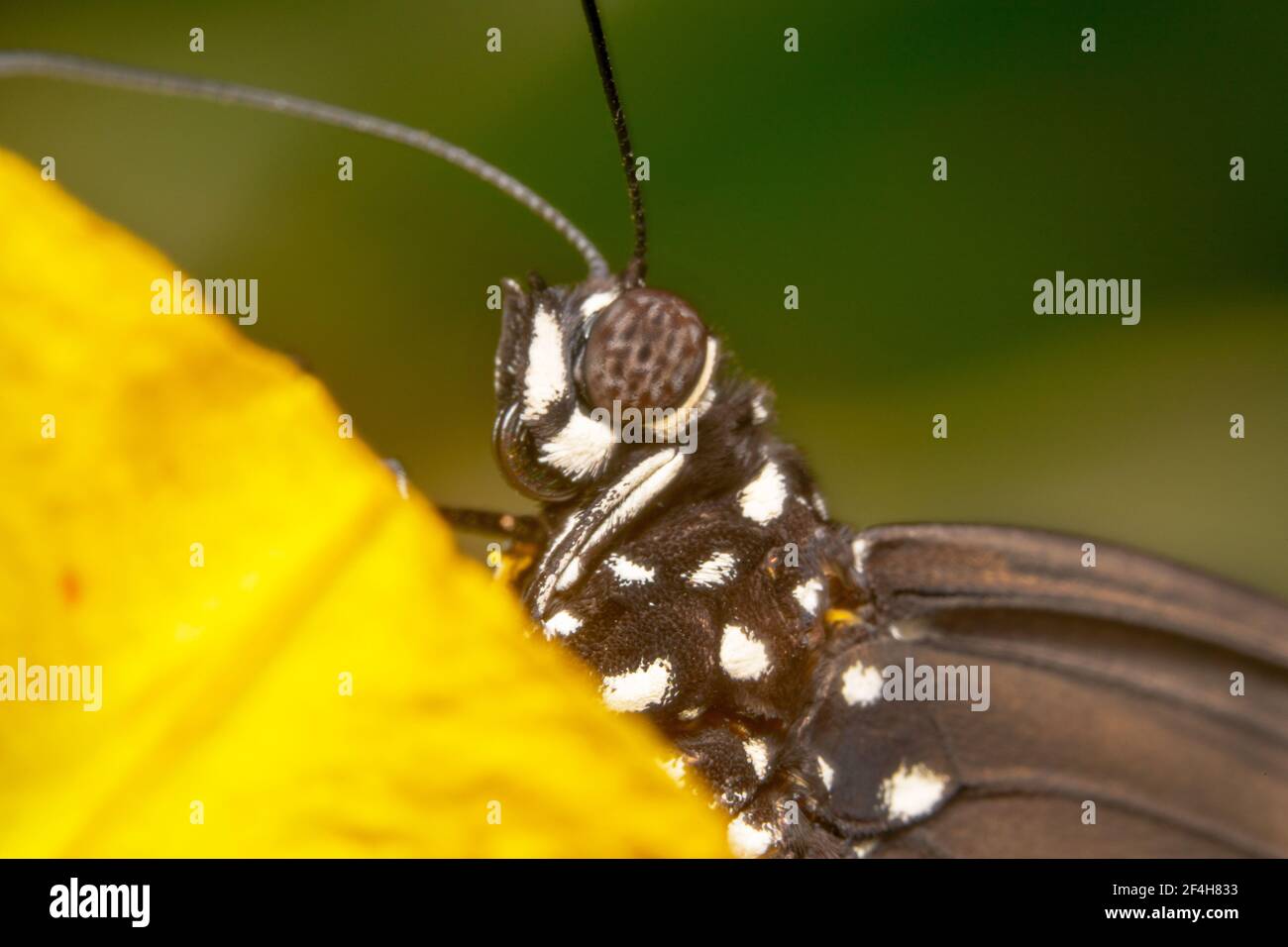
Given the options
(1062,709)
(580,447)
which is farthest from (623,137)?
(1062,709)

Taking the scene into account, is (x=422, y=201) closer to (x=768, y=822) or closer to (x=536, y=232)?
(x=536, y=232)

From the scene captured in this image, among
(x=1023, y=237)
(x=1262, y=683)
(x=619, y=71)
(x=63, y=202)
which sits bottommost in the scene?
(x=1262, y=683)

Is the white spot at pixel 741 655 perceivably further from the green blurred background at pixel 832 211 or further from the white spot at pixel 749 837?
the green blurred background at pixel 832 211

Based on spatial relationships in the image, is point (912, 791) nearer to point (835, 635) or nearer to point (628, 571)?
point (835, 635)

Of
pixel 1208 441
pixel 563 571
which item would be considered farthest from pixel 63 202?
pixel 1208 441
